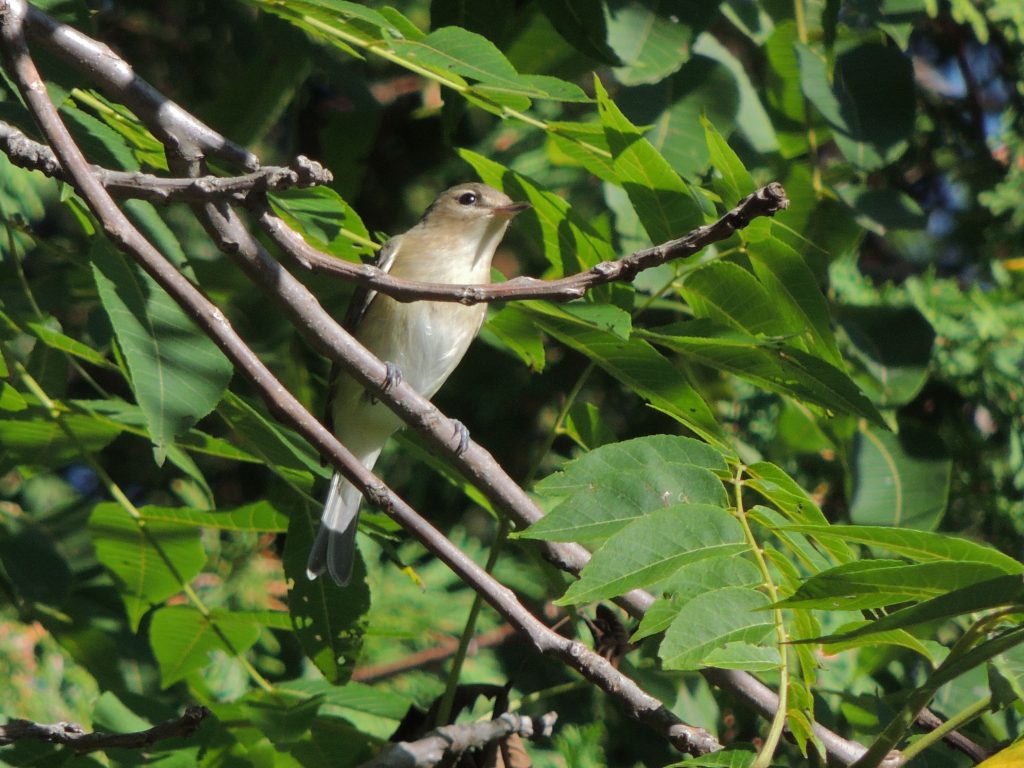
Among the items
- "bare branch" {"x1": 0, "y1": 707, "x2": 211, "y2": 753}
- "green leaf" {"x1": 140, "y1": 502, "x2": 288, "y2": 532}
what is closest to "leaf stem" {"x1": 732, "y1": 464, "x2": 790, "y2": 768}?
"bare branch" {"x1": 0, "y1": 707, "x2": 211, "y2": 753}

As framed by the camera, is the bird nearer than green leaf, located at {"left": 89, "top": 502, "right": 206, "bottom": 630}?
No

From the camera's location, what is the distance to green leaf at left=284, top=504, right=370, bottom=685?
242 centimetres

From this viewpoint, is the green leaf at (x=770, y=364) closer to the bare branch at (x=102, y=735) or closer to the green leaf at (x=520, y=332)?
the green leaf at (x=520, y=332)

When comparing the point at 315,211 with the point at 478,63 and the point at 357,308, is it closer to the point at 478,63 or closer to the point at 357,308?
the point at 478,63

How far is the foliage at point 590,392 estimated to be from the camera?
66.1 inches

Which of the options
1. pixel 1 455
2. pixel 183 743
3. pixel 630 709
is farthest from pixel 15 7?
pixel 630 709

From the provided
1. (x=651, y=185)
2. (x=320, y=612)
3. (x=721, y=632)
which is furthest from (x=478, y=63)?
(x=320, y=612)

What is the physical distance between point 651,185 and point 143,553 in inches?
50.3

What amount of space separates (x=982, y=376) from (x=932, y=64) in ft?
6.33

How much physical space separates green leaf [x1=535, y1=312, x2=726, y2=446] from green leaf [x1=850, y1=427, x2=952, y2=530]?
105cm

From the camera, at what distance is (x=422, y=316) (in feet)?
11.5

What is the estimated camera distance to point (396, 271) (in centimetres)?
371

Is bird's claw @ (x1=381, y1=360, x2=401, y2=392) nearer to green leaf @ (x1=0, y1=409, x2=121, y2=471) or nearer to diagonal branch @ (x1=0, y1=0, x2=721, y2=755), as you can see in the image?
diagonal branch @ (x1=0, y1=0, x2=721, y2=755)

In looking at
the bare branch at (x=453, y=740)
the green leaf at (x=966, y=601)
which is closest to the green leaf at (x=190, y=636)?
the bare branch at (x=453, y=740)
